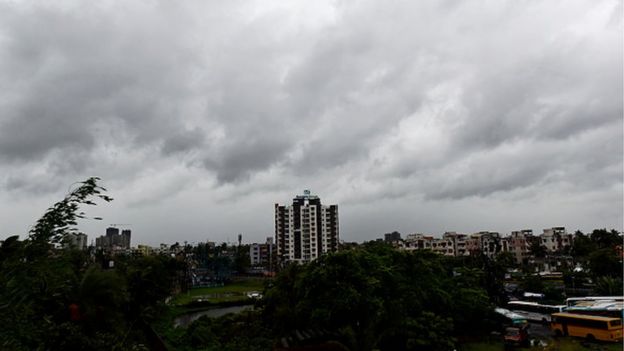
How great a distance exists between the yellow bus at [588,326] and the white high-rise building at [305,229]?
256 ft

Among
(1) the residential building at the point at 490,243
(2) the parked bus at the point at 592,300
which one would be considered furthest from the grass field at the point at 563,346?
(1) the residential building at the point at 490,243

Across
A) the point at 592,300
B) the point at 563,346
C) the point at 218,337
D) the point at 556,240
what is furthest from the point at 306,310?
the point at 556,240

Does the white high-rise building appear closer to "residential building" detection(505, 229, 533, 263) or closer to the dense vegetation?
"residential building" detection(505, 229, 533, 263)

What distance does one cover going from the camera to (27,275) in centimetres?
724

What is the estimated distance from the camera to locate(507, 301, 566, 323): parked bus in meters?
35.0

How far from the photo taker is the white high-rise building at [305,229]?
349 feet

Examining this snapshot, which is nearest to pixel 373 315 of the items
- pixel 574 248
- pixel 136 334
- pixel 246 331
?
pixel 246 331

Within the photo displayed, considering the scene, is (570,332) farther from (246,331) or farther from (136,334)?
(136,334)

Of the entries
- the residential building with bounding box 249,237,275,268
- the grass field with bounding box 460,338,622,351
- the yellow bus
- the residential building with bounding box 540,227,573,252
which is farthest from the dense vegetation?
the residential building with bounding box 249,237,275,268

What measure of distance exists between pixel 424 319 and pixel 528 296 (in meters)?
26.1

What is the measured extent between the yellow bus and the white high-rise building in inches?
3069

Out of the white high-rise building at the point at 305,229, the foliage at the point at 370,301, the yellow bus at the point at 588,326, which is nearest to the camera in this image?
the foliage at the point at 370,301

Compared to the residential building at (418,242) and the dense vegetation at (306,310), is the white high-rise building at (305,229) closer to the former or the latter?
the residential building at (418,242)

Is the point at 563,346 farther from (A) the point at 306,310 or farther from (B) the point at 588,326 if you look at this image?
(A) the point at 306,310
